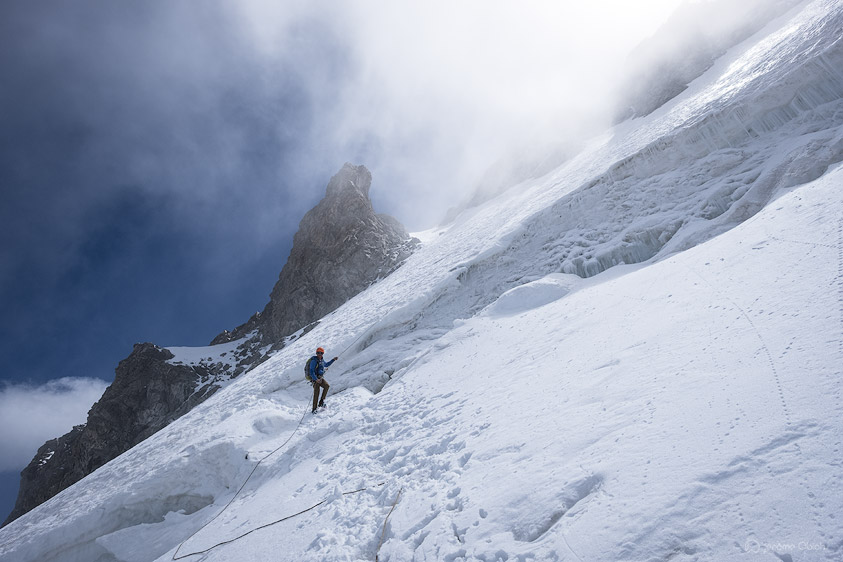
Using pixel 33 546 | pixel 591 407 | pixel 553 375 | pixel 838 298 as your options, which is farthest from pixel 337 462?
pixel 33 546

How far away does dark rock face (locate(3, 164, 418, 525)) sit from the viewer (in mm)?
45031

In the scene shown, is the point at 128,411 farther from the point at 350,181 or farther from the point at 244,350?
the point at 350,181

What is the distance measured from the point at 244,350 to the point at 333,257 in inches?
767

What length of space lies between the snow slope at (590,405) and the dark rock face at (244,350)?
28.2 m

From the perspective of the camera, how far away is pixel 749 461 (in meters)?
3.07

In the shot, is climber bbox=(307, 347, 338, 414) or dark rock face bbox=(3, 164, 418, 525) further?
dark rock face bbox=(3, 164, 418, 525)

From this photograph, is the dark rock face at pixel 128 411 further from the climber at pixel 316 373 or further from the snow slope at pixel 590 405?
the climber at pixel 316 373

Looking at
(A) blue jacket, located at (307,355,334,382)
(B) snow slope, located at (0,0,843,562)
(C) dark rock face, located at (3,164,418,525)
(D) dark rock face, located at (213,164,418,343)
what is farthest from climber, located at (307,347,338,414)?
(D) dark rock face, located at (213,164,418,343)

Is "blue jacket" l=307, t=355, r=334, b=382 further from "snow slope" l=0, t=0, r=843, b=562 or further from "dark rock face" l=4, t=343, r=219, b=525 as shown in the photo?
"dark rock face" l=4, t=343, r=219, b=525

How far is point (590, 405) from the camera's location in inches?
205

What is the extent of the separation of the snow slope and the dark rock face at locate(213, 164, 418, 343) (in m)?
29.2

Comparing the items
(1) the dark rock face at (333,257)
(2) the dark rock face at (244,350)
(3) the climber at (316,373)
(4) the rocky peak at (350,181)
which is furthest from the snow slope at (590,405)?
(4) the rocky peak at (350,181)

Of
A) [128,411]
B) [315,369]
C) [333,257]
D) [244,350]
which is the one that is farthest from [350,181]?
[315,369]

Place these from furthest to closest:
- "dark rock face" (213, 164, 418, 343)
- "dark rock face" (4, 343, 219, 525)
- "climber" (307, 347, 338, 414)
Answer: "dark rock face" (213, 164, 418, 343), "dark rock face" (4, 343, 219, 525), "climber" (307, 347, 338, 414)
